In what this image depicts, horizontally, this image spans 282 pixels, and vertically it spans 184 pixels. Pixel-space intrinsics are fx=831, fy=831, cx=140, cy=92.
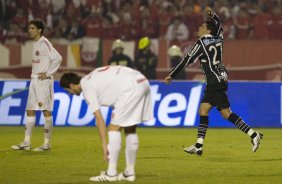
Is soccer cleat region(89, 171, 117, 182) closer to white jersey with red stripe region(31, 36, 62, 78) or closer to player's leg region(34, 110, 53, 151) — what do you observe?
player's leg region(34, 110, 53, 151)

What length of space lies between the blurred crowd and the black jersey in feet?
35.8

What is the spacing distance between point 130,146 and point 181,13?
51.3ft

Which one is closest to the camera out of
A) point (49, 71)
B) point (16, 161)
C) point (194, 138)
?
point (16, 161)

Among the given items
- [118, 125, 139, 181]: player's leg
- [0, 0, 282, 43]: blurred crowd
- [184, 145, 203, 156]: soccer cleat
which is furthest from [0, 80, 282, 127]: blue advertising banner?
[118, 125, 139, 181]: player's leg

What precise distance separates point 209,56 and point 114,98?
3.96 metres

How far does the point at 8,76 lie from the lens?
2381 cm

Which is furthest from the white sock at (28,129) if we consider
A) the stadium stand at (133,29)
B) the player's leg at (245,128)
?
the stadium stand at (133,29)

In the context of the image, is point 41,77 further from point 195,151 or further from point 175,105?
point 175,105

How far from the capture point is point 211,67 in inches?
531

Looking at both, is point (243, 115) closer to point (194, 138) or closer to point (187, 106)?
point (187, 106)

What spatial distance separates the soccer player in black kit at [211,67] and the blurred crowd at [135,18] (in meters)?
10.9

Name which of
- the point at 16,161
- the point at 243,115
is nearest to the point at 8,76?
A: the point at 243,115

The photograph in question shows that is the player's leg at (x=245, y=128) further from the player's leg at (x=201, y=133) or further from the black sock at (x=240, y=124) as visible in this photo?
the player's leg at (x=201, y=133)

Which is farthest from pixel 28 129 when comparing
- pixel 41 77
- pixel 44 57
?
pixel 44 57
